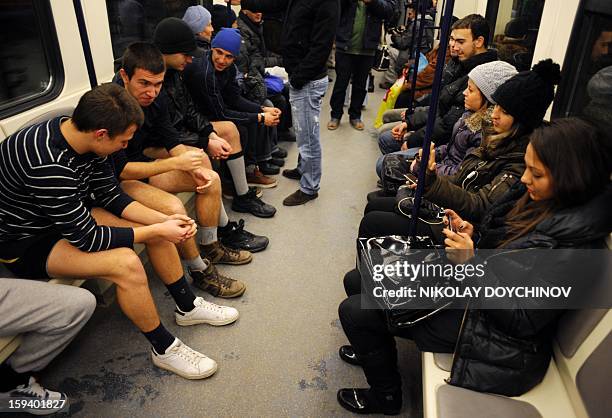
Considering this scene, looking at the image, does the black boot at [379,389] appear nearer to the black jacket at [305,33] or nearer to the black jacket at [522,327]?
the black jacket at [522,327]

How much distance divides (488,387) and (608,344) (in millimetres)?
381

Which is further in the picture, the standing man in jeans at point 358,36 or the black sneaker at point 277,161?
the standing man in jeans at point 358,36

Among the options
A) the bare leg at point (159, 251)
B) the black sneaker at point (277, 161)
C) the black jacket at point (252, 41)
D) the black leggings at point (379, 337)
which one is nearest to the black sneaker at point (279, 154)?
the black sneaker at point (277, 161)

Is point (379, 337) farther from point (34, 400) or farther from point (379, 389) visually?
point (34, 400)

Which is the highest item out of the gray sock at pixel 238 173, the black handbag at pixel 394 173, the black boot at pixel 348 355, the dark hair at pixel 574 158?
the dark hair at pixel 574 158

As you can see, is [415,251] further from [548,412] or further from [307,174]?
[307,174]

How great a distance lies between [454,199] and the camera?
191 cm

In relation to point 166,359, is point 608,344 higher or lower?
higher

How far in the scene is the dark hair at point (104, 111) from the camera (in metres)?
1.66

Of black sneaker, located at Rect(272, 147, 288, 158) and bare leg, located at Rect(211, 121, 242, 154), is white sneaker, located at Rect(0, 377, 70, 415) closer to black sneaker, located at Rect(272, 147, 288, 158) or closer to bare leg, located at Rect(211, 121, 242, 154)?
bare leg, located at Rect(211, 121, 242, 154)

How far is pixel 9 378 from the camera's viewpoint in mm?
1854

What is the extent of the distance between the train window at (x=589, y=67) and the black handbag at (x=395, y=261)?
949mm

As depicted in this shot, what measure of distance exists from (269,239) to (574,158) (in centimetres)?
216

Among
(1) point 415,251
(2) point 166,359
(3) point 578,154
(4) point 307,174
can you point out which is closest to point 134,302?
(2) point 166,359
